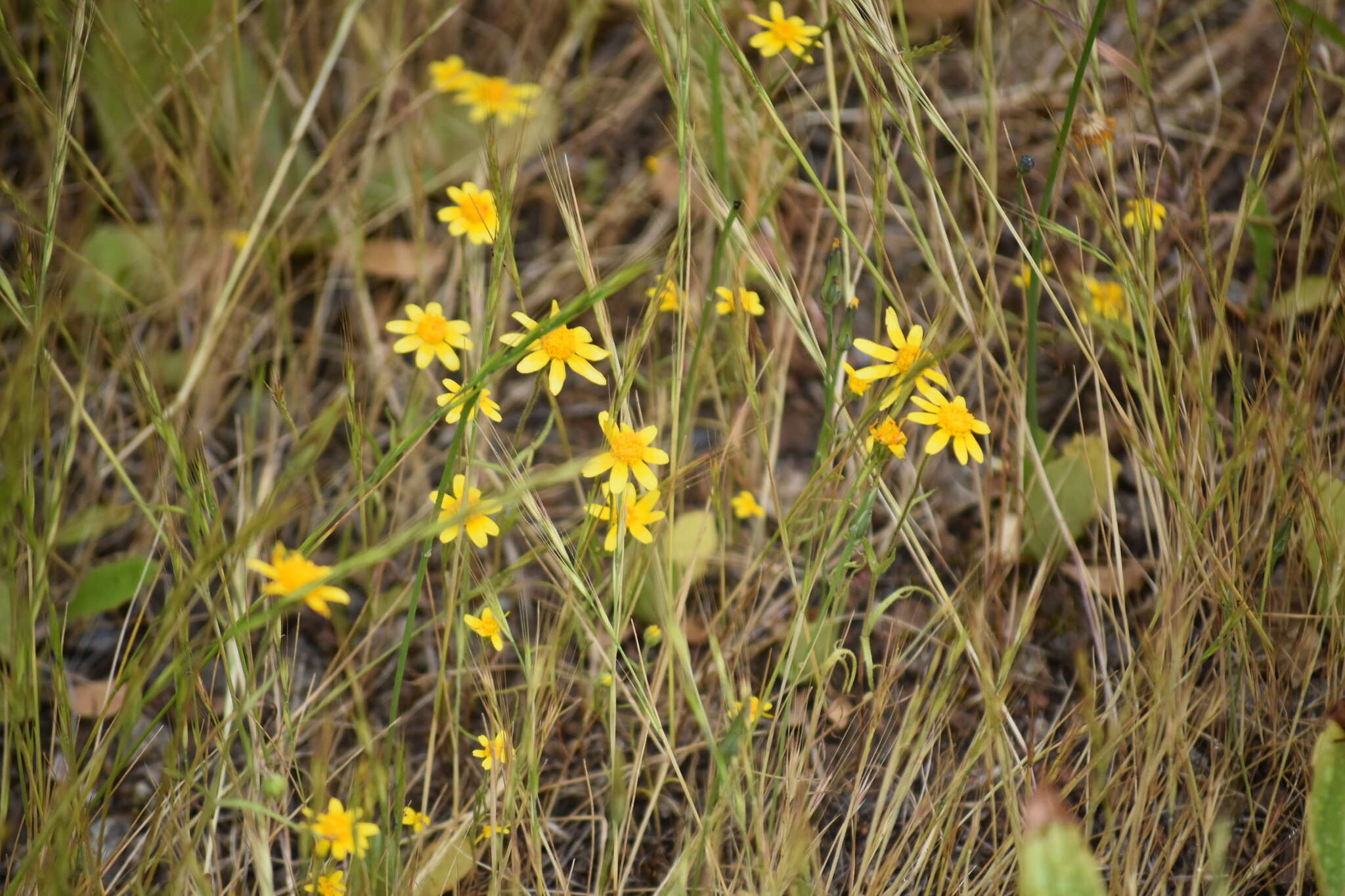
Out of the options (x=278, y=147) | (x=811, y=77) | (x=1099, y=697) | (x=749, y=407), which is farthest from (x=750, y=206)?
(x=278, y=147)

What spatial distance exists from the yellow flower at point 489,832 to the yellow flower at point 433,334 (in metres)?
0.43

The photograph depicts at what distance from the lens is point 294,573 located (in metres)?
0.74

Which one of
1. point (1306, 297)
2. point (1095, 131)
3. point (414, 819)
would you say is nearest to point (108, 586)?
point (414, 819)

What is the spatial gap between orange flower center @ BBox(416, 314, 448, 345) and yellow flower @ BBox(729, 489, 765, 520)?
0.40 meters

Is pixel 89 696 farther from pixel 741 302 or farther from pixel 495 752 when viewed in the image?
pixel 741 302

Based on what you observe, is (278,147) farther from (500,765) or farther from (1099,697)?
→ (1099,697)

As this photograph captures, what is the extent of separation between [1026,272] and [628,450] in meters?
0.49

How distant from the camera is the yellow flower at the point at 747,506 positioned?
1176 millimetres

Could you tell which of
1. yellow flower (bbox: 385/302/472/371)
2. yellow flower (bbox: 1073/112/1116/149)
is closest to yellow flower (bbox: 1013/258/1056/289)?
yellow flower (bbox: 1073/112/1116/149)

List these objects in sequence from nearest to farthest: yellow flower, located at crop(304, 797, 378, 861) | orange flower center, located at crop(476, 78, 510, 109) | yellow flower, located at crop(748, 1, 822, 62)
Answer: yellow flower, located at crop(304, 797, 378, 861) → yellow flower, located at crop(748, 1, 822, 62) → orange flower center, located at crop(476, 78, 510, 109)

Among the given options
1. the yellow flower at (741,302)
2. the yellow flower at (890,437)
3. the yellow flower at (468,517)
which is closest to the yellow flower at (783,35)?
the yellow flower at (741,302)

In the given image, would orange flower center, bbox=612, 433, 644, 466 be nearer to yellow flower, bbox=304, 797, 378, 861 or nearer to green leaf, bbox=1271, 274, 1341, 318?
yellow flower, bbox=304, 797, 378, 861

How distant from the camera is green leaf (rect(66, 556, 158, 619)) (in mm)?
1189

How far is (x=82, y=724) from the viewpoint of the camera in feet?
4.02
